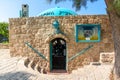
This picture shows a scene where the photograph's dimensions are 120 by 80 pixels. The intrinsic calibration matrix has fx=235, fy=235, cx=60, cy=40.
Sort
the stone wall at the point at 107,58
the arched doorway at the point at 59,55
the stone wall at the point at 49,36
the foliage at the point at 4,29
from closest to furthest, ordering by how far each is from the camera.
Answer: the stone wall at the point at 107,58 < the stone wall at the point at 49,36 < the arched doorway at the point at 59,55 < the foliage at the point at 4,29

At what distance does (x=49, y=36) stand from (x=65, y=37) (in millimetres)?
869

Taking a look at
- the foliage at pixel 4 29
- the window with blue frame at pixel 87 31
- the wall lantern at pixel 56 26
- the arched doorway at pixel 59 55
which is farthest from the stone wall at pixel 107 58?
the foliage at pixel 4 29

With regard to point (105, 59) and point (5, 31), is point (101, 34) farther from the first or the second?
point (5, 31)

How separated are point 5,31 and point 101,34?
518 inches

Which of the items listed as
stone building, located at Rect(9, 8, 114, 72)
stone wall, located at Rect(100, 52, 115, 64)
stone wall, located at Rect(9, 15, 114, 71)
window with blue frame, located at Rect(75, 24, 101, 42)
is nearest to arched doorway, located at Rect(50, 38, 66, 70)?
stone building, located at Rect(9, 8, 114, 72)

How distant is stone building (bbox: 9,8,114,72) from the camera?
494 inches

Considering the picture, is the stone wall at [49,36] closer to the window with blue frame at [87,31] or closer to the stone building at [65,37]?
the stone building at [65,37]

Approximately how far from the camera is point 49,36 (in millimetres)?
12719

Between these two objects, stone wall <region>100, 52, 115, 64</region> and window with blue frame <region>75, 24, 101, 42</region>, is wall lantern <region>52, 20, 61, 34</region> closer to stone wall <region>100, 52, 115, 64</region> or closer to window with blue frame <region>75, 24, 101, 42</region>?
window with blue frame <region>75, 24, 101, 42</region>

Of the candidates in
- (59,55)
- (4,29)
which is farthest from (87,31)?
(4,29)

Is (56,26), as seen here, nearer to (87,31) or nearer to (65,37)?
(65,37)

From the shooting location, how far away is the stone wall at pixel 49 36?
1254 cm

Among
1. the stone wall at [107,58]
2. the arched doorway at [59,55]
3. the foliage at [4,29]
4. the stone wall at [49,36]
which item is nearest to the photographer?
the stone wall at [107,58]

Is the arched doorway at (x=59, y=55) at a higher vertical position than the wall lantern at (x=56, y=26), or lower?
lower
